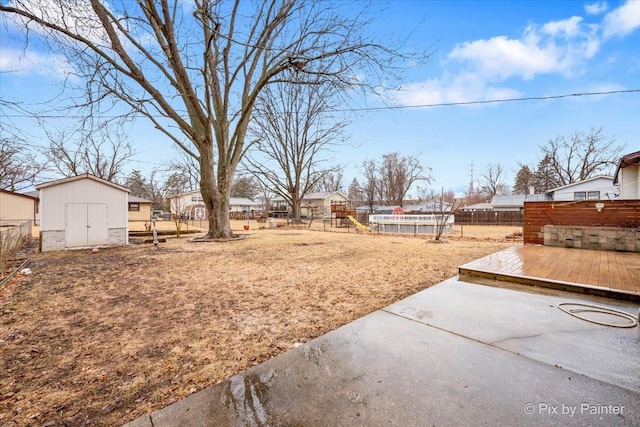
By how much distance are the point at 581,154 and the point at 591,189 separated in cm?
1333

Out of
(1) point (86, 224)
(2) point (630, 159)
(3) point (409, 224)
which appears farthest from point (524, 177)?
(1) point (86, 224)

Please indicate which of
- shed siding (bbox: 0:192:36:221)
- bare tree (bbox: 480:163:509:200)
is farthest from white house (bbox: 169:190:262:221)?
bare tree (bbox: 480:163:509:200)

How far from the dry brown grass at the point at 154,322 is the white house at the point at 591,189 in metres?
22.9

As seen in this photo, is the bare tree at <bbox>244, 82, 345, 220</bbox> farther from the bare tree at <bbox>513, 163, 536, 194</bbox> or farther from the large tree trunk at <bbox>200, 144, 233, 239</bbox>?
the bare tree at <bbox>513, 163, 536, 194</bbox>

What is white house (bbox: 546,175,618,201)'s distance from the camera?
20297mm

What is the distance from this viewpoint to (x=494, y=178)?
1841 inches

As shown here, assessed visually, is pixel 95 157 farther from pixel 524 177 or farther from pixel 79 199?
pixel 524 177

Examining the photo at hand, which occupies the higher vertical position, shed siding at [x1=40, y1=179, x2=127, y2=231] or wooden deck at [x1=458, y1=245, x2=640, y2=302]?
shed siding at [x1=40, y1=179, x2=127, y2=231]

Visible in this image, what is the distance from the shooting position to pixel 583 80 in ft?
32.8

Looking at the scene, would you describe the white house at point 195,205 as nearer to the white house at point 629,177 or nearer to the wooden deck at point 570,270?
the wooden deck at point 570,270

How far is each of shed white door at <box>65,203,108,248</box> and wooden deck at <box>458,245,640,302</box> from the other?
1230cm

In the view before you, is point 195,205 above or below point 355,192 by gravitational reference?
below

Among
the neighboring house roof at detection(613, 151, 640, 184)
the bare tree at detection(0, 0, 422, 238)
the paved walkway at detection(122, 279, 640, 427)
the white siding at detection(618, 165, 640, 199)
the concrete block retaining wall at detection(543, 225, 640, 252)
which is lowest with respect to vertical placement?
the paved walkway at detection(122, 279, 640, 427)

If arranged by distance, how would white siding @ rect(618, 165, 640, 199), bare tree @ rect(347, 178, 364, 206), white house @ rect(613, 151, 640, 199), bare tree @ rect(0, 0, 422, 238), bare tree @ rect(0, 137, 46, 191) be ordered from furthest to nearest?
bare tree @ rect(347, 178, 364, 206), bare tree @ rect(0, 137, 46, 191), white siding @ rect(618, 165, 640, 199), white house @ rect(613, 151, 640, 199), bare tree @ rect(0, 0, 422, 238)
